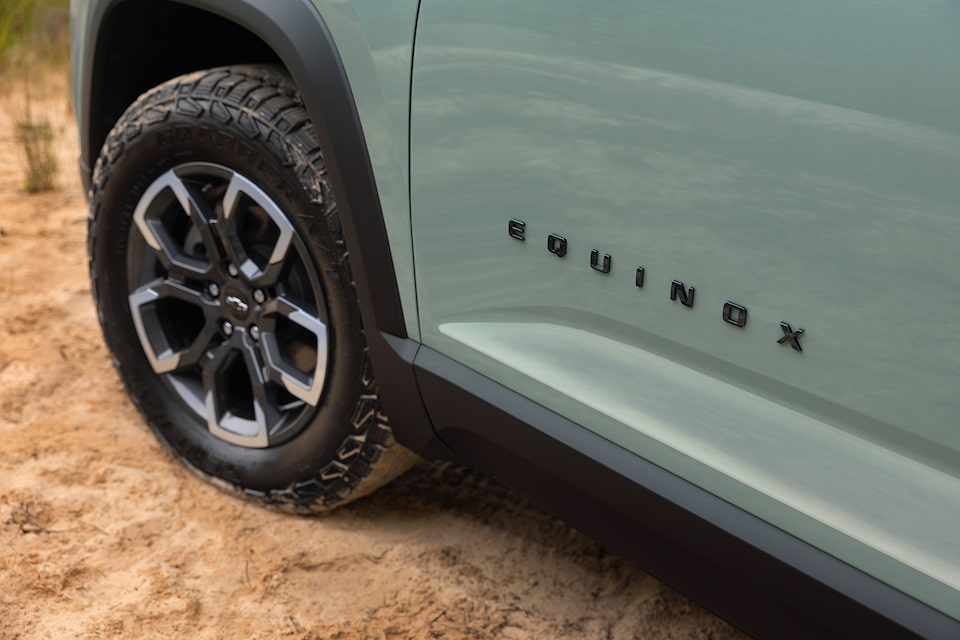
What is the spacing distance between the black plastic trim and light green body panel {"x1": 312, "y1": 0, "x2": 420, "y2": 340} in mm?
211

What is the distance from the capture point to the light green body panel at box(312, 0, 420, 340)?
158 cm

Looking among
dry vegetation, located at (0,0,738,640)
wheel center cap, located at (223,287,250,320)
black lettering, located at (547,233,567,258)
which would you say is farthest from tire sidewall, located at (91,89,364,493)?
black lettering, located at (547,233,567,258)

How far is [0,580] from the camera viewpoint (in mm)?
1968

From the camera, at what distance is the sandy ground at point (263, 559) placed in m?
Answer: 1.92

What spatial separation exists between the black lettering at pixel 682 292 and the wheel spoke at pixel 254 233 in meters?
0.85

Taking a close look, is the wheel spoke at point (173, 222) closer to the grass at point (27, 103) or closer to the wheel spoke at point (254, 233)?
the wheel spoke at point (254, 233)

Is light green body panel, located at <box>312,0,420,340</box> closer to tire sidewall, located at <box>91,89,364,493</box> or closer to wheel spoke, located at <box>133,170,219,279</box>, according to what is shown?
tire sidewall, located at <box>91,89,364,493</box>

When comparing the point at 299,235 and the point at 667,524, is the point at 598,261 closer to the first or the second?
the point at 667,524

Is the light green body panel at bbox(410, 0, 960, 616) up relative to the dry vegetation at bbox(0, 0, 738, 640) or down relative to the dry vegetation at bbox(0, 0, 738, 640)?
up

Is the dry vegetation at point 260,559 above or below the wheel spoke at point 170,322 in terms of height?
below

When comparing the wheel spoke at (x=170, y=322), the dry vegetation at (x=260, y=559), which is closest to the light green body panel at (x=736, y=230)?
the dry vegetation at (x=260, y=559)

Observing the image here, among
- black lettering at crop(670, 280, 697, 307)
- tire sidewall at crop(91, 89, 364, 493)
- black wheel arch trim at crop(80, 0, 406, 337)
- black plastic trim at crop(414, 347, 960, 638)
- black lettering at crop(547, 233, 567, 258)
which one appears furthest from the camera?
tire sidewall at crop(91, 89, 364, 493)

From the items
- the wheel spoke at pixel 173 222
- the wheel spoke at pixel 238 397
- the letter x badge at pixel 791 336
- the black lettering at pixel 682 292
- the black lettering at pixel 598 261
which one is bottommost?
the wheel spoke at pixel 238 397

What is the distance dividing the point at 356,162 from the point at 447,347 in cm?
35
